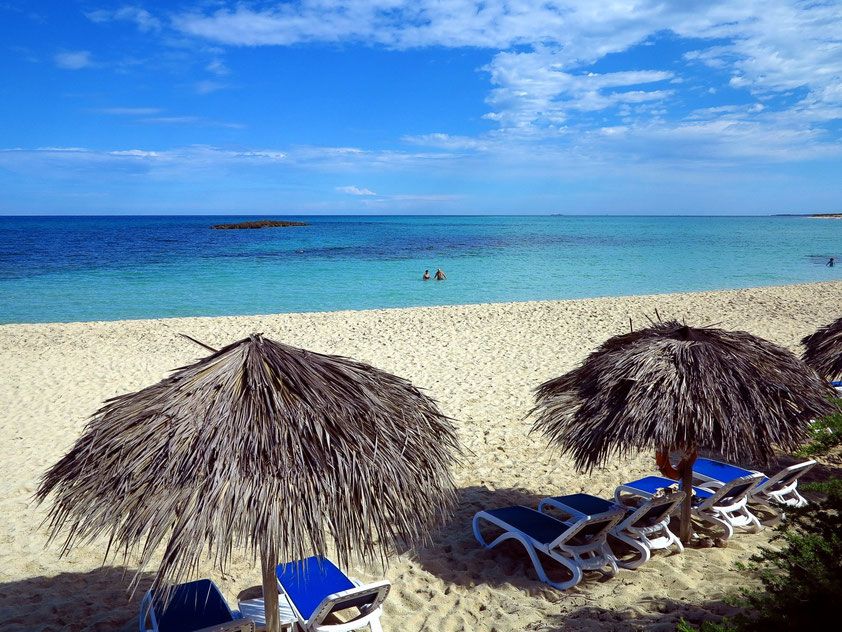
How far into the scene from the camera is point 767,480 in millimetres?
5031

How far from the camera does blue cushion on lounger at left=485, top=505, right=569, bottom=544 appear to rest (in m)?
4.36

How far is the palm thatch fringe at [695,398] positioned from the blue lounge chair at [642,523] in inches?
17.1

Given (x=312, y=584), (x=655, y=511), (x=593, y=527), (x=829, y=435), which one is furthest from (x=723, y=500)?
(x=312, y=584)

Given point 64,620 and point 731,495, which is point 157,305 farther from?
point 731,495

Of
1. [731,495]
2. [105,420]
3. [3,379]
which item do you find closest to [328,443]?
[105,420]

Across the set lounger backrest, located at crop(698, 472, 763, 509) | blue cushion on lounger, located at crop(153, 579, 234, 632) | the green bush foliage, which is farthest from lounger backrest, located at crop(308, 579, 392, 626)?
lounger backrest, located at crop(698, 472, 763, 509)

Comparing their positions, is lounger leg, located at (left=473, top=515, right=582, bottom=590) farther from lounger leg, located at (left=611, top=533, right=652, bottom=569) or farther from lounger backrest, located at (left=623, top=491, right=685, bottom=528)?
lounger backrest, located at (left=623, top=491, right=685, bottom=528)

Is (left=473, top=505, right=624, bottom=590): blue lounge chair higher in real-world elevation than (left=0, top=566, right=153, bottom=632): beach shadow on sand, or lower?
higher

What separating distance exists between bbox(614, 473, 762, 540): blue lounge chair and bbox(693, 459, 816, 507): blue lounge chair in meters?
0.13

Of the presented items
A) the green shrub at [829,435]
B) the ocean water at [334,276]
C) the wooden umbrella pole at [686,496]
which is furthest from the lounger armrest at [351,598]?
the ocean water at [334,276]

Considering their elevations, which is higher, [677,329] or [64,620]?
[677,329]

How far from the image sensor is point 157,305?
791 inches

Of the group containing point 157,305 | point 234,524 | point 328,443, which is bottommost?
→ point 157,305

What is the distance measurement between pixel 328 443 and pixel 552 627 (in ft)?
6.73
